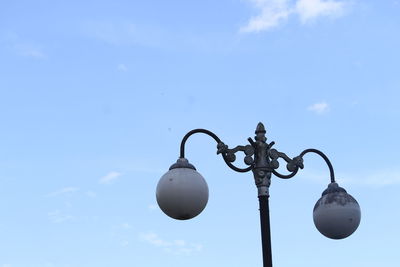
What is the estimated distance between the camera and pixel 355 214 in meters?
10.2

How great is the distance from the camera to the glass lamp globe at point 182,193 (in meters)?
9.16

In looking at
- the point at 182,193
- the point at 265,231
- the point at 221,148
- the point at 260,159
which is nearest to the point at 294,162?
the point at 260,159

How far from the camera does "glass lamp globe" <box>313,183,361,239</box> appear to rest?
10.1 m

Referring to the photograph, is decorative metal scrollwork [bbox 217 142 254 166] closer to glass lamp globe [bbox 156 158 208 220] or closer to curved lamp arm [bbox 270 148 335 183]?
curved lamp arm [bbox 270 148 335 183]

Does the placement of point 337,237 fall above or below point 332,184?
below

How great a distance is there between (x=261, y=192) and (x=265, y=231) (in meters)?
0.52

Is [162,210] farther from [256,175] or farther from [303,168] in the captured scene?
[303,168]

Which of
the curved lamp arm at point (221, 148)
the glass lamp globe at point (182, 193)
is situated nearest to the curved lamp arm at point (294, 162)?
the curved lamp arm at point (221, 148)

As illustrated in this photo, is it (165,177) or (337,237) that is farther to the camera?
(337,237)

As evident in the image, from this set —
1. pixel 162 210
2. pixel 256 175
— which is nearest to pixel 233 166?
pixel 256 175

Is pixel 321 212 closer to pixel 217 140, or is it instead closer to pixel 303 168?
pixel 303 168

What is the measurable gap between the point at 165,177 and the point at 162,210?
0.40 meters

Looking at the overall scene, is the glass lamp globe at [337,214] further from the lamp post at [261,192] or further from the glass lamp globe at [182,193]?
the glass lamp globe at [182,193]

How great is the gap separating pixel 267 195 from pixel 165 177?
1274mm
